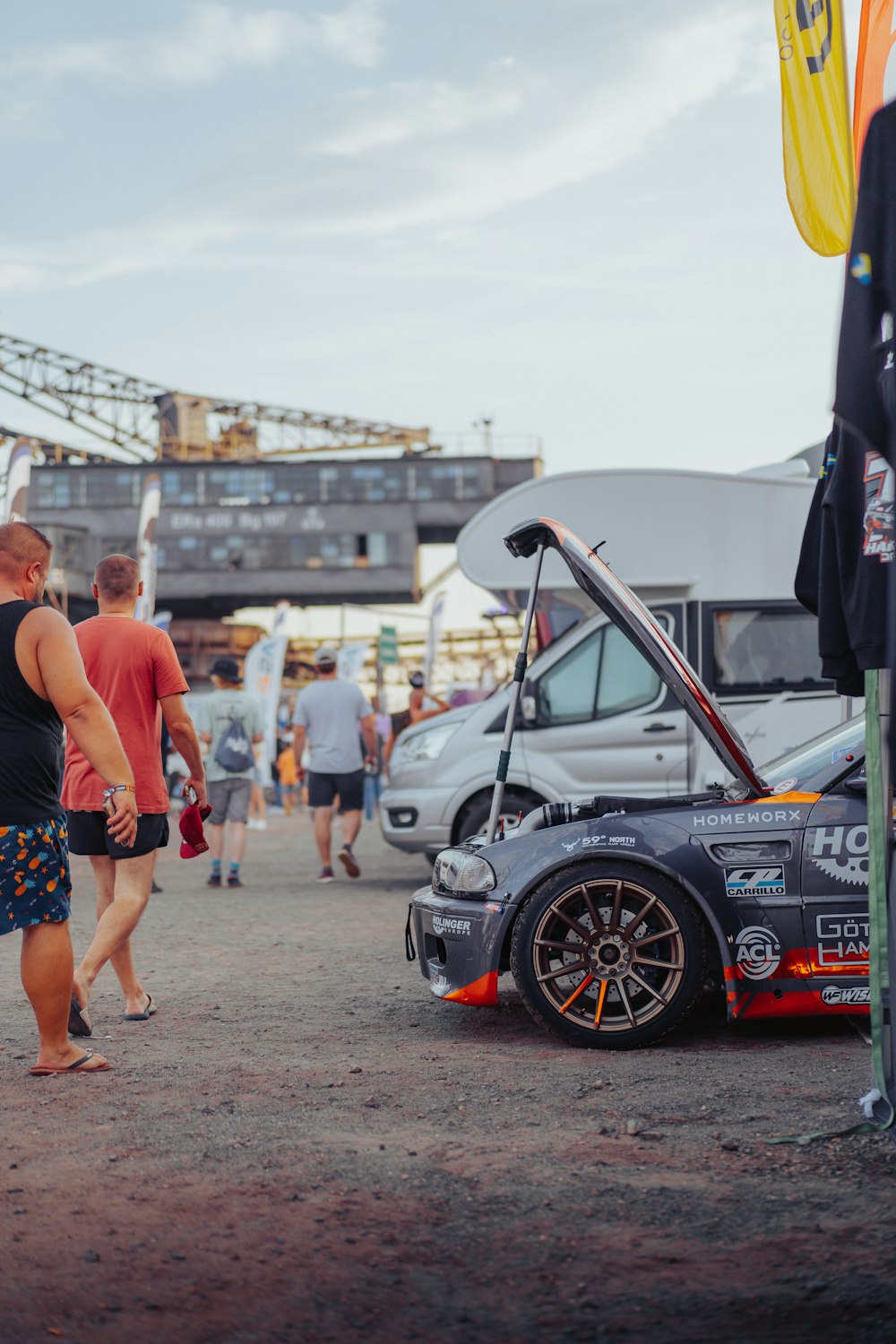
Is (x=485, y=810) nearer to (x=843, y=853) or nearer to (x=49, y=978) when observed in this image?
(x=843, y=853)

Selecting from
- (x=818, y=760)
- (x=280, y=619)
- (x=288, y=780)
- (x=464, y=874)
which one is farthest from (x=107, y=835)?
(x=280, y=619)

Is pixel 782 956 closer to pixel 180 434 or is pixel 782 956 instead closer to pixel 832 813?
pixel 832 813

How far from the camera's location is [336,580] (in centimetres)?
6166

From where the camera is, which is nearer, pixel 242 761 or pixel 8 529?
pixel 8 529

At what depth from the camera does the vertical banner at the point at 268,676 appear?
89.5 feet

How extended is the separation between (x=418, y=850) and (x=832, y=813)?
20.7 ft

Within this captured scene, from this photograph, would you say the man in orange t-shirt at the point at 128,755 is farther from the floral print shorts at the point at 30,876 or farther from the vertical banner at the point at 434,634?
the vertical banner at the point at 434,634

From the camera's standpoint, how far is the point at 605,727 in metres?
10.6

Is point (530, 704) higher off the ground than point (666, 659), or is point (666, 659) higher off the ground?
point (666, 659)

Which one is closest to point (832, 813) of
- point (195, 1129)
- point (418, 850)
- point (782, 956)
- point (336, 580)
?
point (782, 956)

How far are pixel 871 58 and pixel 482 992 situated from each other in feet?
11.3

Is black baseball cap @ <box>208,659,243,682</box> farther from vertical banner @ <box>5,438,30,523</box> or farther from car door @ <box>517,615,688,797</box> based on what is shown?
vertical banner @ <box>5,438,30,523</box>

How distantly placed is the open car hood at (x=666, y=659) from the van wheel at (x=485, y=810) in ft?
16.1

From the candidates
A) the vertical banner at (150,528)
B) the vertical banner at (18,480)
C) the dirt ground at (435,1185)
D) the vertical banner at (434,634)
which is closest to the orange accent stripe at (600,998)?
the dirt ground at (435,1185)
